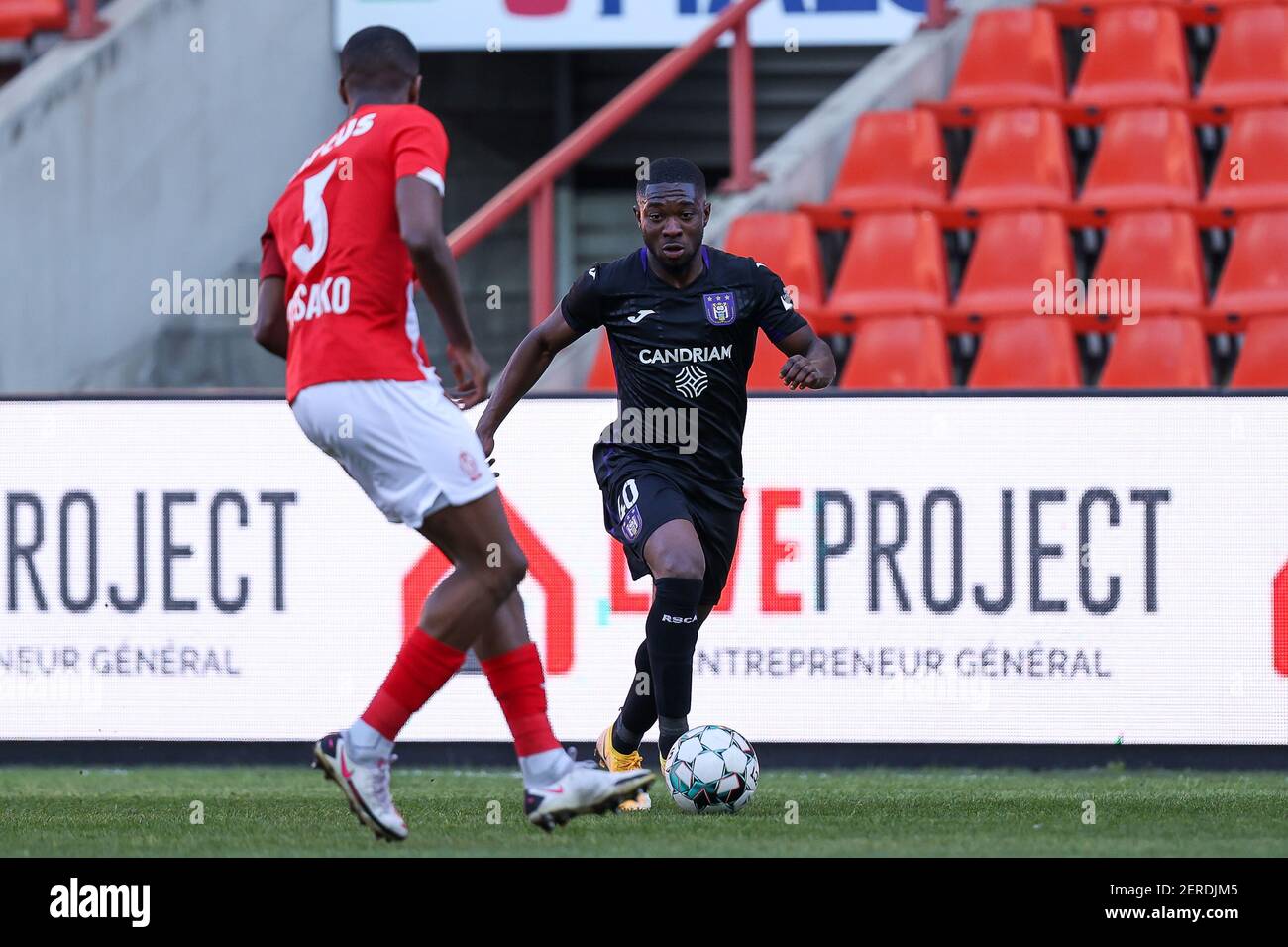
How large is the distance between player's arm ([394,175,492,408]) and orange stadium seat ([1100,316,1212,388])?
5.10m

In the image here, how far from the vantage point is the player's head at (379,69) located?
4844 millimetres

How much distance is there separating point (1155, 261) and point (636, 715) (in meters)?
4.51

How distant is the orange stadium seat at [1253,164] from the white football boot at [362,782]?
20.9ft

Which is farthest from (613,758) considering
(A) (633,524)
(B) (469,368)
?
(B) (469,368)

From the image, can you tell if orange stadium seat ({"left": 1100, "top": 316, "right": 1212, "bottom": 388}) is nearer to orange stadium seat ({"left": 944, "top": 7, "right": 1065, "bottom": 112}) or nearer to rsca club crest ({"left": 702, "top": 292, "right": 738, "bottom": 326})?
orange stadium seat ({"left": 944, "top": 7, "right": 1065, "bottom": 112})

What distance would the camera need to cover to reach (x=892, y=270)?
9805 millimetres

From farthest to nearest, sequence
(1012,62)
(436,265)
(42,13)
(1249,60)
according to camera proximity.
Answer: (42,13) < (1012,62) < (1249,60) < (436,265)

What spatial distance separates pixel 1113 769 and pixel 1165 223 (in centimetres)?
326

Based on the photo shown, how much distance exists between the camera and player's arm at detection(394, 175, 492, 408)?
15.0ft

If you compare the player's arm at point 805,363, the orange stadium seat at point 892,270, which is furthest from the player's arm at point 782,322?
the orange stadium seat at point 892,270

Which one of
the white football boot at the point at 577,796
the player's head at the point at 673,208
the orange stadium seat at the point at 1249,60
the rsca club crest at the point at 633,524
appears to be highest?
the orange stadium seat at the point at 1249,60

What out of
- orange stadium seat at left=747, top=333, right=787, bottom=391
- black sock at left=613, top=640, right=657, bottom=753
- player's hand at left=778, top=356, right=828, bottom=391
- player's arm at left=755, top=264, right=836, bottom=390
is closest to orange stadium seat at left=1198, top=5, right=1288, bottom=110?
orange stadium seat at left=747, top=333, right=787, bottom=391

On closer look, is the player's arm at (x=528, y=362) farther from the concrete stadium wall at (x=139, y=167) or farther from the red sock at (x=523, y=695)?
the concrete stadium wall at (x=139, y=167)

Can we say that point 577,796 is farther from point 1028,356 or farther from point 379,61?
point 1028,356
